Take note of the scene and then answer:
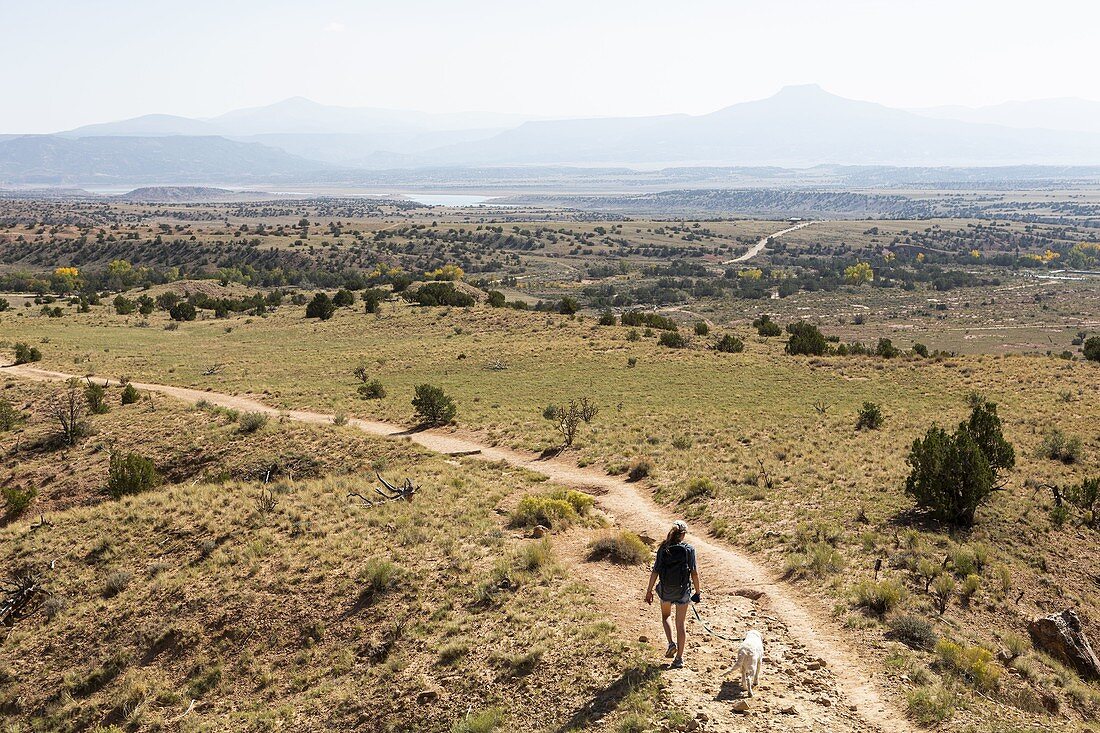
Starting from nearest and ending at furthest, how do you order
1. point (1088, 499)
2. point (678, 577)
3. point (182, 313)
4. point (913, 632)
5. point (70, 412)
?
point (678, 577) → point (913, 632) → point (1088, 499) → point (70, 412) → point (182, 313)

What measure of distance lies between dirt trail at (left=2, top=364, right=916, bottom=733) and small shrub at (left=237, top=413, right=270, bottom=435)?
46.9 ft

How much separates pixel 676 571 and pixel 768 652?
222cm

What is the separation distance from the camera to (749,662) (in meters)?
10.0

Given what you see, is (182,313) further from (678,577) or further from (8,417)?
(678,577)

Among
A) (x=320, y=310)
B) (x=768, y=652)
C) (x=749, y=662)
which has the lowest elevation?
(x=320, y=310)

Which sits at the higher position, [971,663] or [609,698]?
[971,663]

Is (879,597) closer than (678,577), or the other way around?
(678,577)

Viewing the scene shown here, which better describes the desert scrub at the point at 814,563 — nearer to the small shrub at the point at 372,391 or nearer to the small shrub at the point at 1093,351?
the small shrub at the point at 372,391

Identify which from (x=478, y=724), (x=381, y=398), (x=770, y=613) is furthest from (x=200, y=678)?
(x=381, y=398)

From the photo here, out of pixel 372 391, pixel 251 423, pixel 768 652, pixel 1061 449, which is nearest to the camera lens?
pixel 768 652

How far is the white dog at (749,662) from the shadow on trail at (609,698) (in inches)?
47.1

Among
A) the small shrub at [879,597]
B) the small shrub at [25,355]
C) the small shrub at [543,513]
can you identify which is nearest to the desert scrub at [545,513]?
the small shrub at [543,513]

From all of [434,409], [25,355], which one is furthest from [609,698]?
[25,355]

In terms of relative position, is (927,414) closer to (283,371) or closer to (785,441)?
(785,441)
